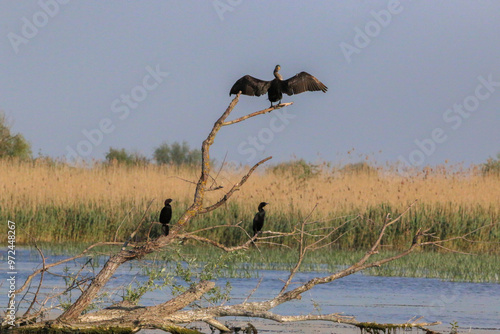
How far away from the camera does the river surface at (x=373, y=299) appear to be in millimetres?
8094

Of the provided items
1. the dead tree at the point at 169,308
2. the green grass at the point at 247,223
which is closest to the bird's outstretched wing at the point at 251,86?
the dead tree at the point at 169,308

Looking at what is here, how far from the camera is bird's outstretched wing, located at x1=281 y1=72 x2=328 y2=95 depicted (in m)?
8.62

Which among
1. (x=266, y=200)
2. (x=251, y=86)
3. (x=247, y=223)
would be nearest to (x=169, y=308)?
(x=251, y=86)

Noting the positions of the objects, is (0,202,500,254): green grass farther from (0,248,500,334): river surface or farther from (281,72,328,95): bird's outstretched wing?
(281,72,328,95): bird's outstretched wing

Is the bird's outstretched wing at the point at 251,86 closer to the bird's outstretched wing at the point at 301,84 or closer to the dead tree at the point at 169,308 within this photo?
the bird's outstretched wing at the point at 301,84

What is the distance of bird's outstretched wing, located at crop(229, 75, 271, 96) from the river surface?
81.0 inches

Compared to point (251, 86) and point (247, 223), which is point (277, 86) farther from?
point (247, 223)

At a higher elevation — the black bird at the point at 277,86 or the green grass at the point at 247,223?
the black bird at the point at 277,86

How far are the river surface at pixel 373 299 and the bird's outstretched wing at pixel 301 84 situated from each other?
2156 mm

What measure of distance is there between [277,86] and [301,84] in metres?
0.27

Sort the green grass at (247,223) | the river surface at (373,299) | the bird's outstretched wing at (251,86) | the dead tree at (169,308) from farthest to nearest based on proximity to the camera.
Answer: the green grass at (247,223) → the bird's outstretched wing at (251,86) → the river surface at (373,299) → the dead tree at (169,308)

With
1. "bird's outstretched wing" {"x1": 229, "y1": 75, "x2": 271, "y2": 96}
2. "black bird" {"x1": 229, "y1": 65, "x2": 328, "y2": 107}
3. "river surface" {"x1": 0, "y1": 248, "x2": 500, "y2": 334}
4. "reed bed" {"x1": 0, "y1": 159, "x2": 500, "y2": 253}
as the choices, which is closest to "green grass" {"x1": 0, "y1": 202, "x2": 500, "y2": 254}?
"reed bed" {"x1": 0, "y1": 159, "x2": 500, "y2": 253}

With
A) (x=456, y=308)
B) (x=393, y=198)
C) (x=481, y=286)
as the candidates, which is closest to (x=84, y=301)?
(x=456, y=308)

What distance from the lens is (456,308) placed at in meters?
9.19
